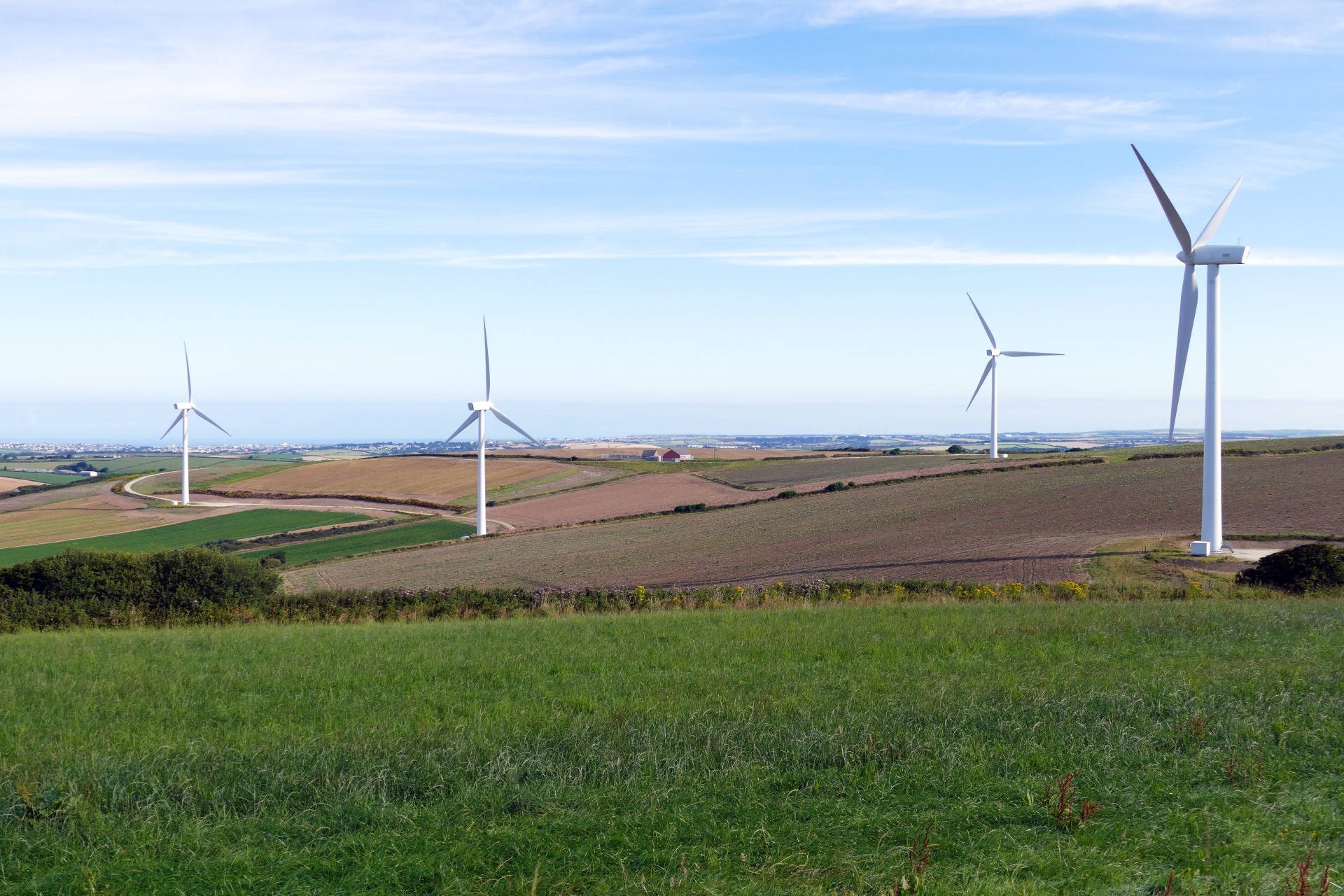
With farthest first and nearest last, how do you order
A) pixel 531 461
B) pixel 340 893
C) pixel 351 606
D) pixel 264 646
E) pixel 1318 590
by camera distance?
pixel 531 461 < pixel 351 606 < pixel 1318 590 < pixel 264 646 < pixel 340 893

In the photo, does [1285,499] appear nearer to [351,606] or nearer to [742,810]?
[351,606]

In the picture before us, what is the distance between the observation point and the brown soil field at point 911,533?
37.2 m

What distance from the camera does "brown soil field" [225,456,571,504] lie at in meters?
89.9

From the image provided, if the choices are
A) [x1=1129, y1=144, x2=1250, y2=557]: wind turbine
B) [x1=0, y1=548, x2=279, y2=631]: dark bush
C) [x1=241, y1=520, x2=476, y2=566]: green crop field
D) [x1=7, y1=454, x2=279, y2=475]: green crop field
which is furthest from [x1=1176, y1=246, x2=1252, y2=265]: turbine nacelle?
[x1=7, y1=454, x2=279, y2=475]: green crop field

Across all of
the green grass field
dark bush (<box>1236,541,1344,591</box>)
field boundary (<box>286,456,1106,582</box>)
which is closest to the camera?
the green grass field

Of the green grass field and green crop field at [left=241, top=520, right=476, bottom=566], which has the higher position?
the green grass field

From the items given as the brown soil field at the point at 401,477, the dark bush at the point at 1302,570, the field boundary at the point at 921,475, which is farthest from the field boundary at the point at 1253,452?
the brown soil field at the point at 401,477

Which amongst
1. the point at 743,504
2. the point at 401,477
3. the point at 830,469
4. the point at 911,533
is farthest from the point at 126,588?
the point at 401,477

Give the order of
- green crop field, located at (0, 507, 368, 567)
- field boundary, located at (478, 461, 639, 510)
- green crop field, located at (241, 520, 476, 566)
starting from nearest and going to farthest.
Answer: green crop field, located at (241, 520, 476, 566), green crop field, located at (0, 507, 368, 567), field boundary, located at (478, 461, 639, 510)

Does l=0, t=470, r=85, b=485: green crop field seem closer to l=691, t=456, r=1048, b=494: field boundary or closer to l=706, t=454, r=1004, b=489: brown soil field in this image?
l=706, t=454, r=1004, b=489: brown soil field

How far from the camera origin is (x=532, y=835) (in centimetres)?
587

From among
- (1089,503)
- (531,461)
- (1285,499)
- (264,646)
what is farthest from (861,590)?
Answer: (531,461)

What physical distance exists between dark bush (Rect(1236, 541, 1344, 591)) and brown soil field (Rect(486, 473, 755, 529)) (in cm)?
4510

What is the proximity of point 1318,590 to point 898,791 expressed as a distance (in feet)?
65.9
